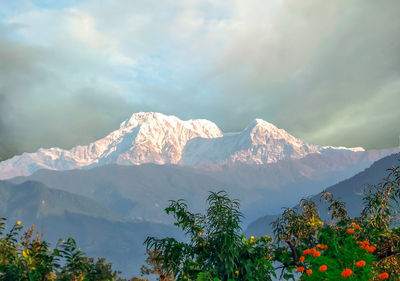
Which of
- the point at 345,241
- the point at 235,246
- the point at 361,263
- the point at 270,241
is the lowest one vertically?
the point at 361,263

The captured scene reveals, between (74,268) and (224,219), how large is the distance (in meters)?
3.60

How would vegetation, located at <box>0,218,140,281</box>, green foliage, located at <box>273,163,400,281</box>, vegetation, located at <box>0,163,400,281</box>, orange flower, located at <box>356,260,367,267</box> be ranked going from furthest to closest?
vegetation, located at <box>0,163,400,281</box> → vegetation, located at <box>0,218,140,281</box> → green foliage, located at <box>273,163,400,281</box> → orange flower, located at <box>356,260,367,267</box>

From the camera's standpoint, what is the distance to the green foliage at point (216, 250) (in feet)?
30.4

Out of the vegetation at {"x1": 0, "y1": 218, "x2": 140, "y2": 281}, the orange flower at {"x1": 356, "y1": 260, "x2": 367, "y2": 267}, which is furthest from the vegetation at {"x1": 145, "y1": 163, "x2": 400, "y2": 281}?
the orange flower at {"x1": 356, "y1": 260, "x2": 367, "y2": 267}

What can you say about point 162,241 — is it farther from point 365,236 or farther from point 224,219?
point 365,236

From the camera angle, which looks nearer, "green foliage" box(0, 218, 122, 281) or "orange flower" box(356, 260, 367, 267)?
"orange flower" box(356, 260, 367, 267)

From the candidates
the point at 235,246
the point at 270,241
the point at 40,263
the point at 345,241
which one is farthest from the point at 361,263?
the point at 40,263

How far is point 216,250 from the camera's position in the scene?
9.51 metres

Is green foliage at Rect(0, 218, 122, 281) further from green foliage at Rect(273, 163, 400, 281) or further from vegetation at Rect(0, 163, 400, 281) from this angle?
green foliage at Rect(273, 163, 400, 281)

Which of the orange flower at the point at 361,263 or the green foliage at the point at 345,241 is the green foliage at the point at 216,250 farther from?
the orange flower at the point at 361,263

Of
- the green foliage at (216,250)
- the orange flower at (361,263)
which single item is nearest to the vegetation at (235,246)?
the green foliage at (216,250)

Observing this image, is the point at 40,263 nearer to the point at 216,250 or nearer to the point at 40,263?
the point at 40,263

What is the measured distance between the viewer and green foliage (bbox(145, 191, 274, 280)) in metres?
9.27

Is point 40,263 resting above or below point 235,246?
above
